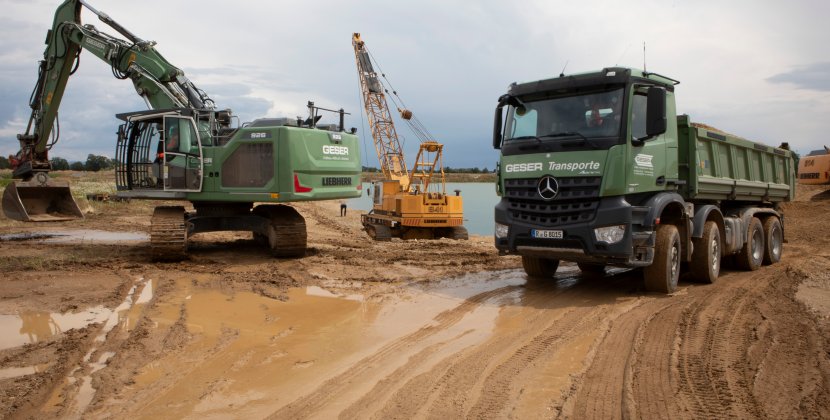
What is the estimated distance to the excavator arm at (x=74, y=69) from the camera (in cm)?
1291

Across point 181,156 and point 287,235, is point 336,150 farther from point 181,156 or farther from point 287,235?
point 181,156

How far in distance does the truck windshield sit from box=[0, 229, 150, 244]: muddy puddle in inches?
400

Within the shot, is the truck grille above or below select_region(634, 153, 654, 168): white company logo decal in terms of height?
below

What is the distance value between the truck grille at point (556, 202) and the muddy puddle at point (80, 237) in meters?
9.99

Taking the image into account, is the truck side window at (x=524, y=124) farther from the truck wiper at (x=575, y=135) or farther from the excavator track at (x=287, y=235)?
the excavator track at (x=287, y=235)

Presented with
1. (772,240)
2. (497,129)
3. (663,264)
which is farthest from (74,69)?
(772,240)

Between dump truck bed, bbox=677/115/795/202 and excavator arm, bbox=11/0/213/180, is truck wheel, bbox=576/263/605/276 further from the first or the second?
excavator arm, bbox=11/0/213/180

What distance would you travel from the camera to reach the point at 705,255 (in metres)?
9.52

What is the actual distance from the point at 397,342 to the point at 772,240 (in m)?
9.64

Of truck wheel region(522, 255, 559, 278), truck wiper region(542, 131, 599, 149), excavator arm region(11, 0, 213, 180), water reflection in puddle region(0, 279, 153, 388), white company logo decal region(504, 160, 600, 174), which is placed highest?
excavator arm region(11, 0, 213, 180)

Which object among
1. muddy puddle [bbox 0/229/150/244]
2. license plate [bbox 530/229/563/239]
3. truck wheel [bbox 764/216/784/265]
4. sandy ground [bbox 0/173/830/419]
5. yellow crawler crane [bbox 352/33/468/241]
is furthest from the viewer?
yellow crawler crane [bbox 352/33/468/241]

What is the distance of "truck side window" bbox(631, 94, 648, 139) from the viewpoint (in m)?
7.92

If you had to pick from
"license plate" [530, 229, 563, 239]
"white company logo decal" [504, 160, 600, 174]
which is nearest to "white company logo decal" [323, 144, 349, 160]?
"white company logo decal" [504, 160, 600, 174]

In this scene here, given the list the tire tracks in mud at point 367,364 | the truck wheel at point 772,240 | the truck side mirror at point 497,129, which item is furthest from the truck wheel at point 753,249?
the tire tracks in mud at point 367,364
